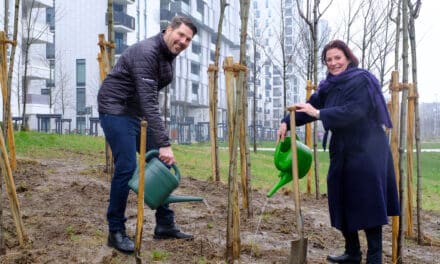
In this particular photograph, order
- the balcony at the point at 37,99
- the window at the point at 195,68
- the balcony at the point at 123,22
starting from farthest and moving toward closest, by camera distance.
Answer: the window at the point at 195,68 → the balcony at the point at 123,22 → the balcony at the point at 37,99

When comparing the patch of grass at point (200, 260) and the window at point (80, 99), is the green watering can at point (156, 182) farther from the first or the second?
the window at point (80, 99)

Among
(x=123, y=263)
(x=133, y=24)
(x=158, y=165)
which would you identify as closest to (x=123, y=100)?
(x=158, y=165)

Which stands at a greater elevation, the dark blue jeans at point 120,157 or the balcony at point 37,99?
the balcony at point 37,99

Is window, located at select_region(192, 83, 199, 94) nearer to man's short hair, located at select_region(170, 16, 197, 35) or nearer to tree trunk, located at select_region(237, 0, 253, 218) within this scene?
tree trunk, located at select_region(237, 0, 253, 218)

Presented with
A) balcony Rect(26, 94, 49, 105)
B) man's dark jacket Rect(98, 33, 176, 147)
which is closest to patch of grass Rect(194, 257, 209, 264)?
man's dark jacket Rect(98, 33, 176, 147)

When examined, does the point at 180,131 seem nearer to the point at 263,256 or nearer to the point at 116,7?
the point at 116,7

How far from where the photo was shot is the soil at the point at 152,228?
3.12m

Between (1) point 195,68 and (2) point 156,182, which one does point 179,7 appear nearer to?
(1) point 195,68

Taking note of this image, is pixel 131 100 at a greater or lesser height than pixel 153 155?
greater

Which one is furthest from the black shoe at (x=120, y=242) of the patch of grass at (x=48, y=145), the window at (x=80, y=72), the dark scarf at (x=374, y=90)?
the window at (x=80, y=72)

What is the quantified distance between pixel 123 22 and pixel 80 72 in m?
4.95

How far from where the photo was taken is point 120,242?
10.3ft

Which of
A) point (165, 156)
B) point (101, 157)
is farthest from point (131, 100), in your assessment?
point (101, 157)

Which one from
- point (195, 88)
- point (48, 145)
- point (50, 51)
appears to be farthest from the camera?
point (195, 88)
